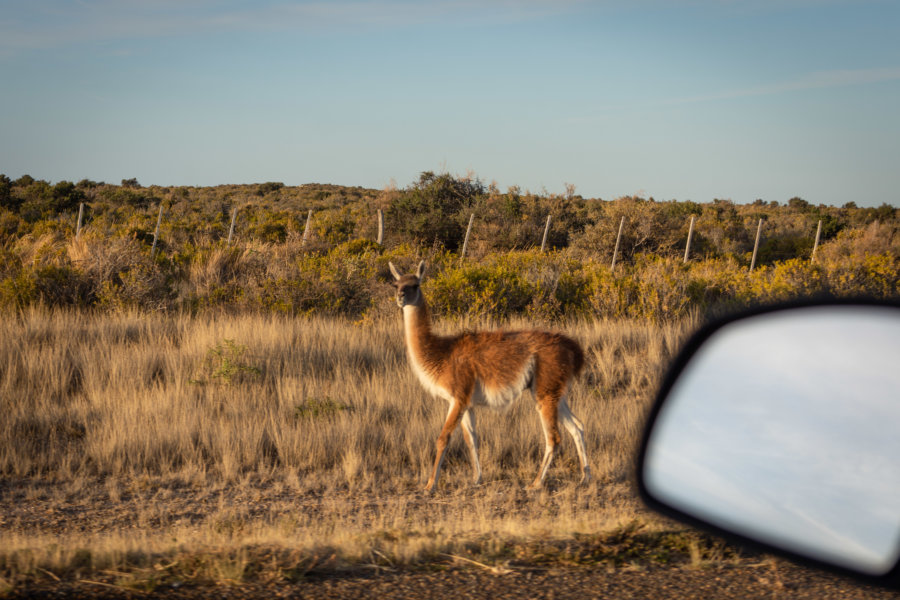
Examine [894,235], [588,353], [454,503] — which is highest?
[894,235]

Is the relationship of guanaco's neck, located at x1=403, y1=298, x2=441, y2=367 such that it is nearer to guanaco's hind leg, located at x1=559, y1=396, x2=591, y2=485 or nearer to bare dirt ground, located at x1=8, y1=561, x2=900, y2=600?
guanaco's hind leg, located at x1=559, y1=396, x2=591, y2=485

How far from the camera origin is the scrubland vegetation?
3.90m

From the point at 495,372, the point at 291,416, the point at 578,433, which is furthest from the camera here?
the point at 291,416

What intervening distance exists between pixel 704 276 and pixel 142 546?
14806mm

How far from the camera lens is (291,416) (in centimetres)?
759

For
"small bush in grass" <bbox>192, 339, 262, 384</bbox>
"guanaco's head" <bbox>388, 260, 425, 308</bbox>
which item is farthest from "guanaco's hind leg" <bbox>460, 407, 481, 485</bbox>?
"small bush in grass" <bbox>192, 339, 262, 384</bbox>

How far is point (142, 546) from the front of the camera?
3.88 metres

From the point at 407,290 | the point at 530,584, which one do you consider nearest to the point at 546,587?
the point at 530,584

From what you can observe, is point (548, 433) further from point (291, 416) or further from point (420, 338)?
point (291, 416)

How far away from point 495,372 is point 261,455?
2237mm

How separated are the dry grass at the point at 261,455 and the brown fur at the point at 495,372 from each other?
0.43 m

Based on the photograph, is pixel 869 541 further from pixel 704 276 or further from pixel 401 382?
pixel 704 276

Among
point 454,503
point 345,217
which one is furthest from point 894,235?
point 454,503

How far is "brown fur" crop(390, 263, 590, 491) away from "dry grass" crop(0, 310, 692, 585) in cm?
43
